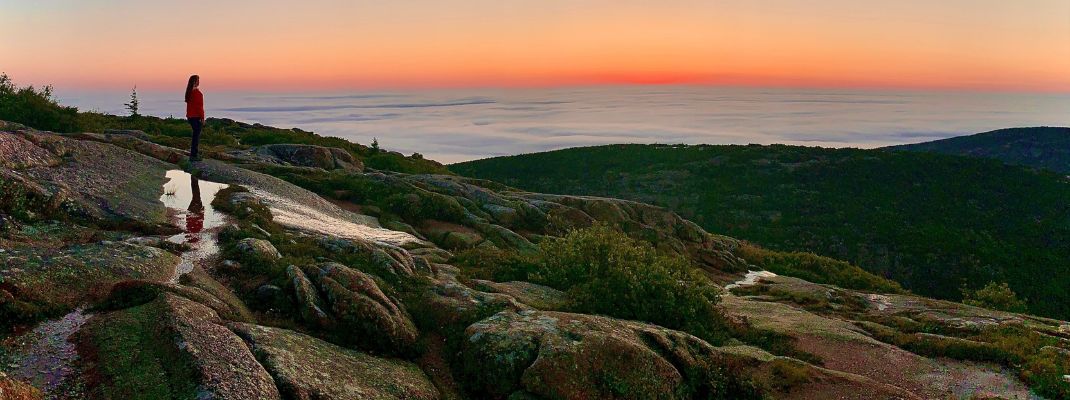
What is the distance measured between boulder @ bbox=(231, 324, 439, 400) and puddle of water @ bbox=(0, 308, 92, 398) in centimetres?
208

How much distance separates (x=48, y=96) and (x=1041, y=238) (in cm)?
10121

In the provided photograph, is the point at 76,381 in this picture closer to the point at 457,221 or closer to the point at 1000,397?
the point at 1000,397

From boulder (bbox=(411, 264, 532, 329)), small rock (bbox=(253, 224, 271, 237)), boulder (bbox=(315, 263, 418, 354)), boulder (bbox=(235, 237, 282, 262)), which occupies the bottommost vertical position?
boulder (bbox=(411, 264, 532, 329))

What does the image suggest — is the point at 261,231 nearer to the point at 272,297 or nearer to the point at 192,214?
the point at 192,214

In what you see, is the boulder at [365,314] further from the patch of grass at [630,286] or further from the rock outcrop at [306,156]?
the rock outcrop at [306,156]

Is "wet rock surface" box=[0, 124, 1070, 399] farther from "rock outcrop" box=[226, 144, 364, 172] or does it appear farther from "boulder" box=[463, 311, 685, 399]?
"rock outcrop" box=[226, 144, 364, 172]

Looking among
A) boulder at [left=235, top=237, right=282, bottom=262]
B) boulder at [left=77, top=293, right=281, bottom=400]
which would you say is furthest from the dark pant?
boulder at [left=77, top=293, right=281, bottom=400]

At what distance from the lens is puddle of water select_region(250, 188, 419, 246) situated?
19.1m

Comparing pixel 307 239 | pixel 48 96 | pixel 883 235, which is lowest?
pixel 883 235

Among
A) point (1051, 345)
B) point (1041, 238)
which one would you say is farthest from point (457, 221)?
point (1041, 238)

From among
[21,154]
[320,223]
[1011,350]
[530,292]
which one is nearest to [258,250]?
[530,292]

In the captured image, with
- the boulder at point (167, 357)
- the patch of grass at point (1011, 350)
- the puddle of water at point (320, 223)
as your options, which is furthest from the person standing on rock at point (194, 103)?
the patch of grass at point (1011, 350)

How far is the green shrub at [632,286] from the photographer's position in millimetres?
14633

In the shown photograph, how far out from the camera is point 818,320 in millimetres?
18453
